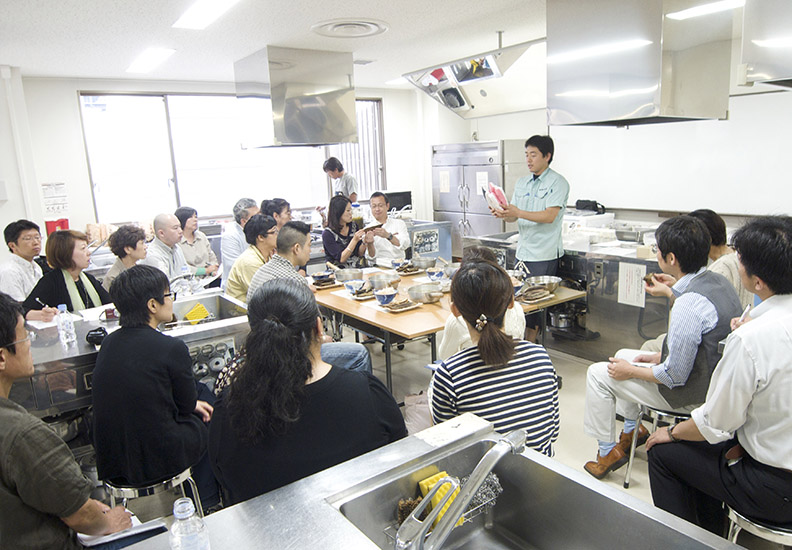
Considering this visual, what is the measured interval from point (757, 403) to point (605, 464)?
120 cm

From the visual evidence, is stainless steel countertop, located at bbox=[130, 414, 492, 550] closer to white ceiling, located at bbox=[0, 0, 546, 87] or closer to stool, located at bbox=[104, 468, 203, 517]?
stool, located at bbox=[104, 468, 203, 517]

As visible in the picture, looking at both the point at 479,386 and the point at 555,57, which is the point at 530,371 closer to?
the point at 479,386

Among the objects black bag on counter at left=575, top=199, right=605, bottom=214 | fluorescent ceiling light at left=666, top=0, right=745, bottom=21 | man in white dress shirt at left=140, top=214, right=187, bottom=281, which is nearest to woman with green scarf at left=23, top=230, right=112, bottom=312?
man in white dress shirt at left=140, top=214, right=187, bottom=281

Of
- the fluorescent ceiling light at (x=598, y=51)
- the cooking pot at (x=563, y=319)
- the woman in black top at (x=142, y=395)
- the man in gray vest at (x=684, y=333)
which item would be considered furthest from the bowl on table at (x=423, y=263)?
the woman in black top at (x=142, y=395)

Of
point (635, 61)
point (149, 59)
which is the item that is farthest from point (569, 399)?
point (149, 59)

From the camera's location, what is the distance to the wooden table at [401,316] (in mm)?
2865

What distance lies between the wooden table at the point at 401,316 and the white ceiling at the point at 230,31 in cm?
199

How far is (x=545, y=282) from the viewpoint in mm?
3539

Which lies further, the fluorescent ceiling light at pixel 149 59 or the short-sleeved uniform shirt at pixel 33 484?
the fluorescent ceiling light at pixel 149 59

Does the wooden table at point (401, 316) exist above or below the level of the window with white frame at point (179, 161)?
below

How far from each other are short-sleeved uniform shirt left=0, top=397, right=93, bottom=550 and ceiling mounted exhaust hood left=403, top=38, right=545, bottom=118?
4433 millimetres

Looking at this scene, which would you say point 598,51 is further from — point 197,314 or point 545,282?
point 197,314

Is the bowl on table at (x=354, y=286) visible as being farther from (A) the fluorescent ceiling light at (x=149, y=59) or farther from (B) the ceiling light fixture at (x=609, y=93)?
(A) the fluorescent ceiling light at (x=149, y=59)

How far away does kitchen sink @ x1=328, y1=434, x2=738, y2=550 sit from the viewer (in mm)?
1113
